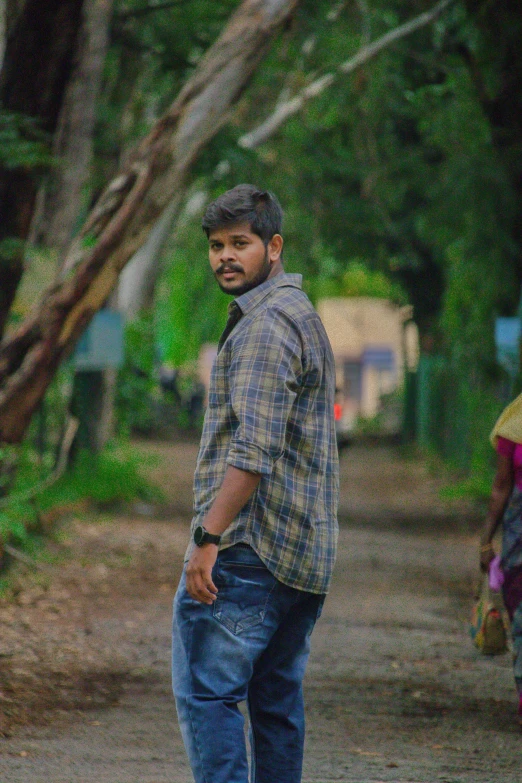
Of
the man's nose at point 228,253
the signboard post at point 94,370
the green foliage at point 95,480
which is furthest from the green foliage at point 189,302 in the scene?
the man's nose at point 228,253

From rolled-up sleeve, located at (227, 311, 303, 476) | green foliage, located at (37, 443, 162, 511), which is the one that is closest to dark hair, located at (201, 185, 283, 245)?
rolled-up sleeve, located at (227, 311, 303, 476)

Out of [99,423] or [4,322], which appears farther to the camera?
[99,423]

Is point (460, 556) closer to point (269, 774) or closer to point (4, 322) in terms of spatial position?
point (4, 322)

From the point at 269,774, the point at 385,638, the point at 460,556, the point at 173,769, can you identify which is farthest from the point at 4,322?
the point at 269,774

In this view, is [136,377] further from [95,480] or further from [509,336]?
[509,336]

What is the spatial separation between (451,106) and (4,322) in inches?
275

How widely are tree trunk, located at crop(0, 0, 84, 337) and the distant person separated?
486cm

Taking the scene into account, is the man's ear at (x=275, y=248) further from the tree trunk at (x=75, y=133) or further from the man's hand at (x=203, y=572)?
the tree trunk at (x=75, y=133)

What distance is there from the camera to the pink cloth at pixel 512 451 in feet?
20.3

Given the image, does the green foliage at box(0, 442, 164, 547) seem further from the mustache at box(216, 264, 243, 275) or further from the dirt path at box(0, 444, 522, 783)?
the mustache at box(216, 264, 243, 275)

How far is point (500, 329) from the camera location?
1170cm

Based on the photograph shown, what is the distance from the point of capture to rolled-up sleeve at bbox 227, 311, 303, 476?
148 inches

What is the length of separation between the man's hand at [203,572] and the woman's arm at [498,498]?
2728mm

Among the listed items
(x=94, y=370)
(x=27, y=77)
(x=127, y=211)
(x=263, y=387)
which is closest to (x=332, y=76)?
(x=94, y=370)
